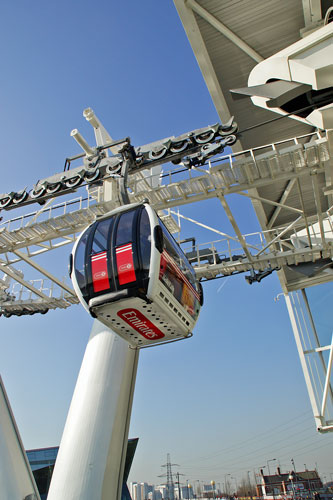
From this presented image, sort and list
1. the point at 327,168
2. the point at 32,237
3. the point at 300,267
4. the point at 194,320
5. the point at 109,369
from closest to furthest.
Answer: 1. the point at 194,320
2. the point at 109,369
3. the point at 327,168
4. the point at 32,237
5. the point at 300,267

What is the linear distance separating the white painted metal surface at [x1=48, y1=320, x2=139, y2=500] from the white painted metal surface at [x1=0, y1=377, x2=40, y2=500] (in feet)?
14.3

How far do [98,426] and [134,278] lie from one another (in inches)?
213

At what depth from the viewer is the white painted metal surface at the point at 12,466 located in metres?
3.77

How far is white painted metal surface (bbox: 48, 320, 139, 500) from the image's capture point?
7.80m

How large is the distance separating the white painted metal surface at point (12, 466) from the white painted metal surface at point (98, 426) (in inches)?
172

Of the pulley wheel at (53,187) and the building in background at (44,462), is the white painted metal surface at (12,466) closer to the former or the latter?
the pulley wheel at (53,187)

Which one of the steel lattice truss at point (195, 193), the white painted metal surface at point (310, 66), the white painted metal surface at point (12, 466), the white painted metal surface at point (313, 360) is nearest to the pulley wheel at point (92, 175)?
the steel lattice truss at point (195, 193)

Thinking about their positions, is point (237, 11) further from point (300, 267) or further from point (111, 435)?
point (111, 435)

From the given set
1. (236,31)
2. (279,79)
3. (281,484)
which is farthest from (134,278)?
(281,484)

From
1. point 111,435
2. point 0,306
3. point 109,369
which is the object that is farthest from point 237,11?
point 0,306

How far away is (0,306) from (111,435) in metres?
12.4

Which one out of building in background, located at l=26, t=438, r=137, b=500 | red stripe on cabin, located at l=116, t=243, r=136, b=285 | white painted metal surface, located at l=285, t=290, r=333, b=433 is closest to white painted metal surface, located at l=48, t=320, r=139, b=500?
red stripe on cabin, located at l=116, t=243, r=136, b=285

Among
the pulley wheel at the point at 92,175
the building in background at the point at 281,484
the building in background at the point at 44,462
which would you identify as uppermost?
the pulley wheel at the point at 92,175

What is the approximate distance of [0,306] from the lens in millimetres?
18391
